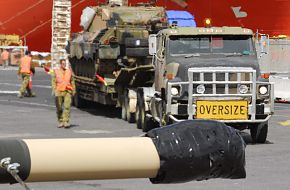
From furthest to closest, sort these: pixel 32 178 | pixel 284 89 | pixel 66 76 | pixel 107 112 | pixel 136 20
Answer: pixel 284 89 → pixel 107 112 → pixel 136 20 → pixel 66 76 → pixel 32 178

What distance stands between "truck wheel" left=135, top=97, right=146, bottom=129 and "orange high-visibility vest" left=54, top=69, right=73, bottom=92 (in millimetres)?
1556

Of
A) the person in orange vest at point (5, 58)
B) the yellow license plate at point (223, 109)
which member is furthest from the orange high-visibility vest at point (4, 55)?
the yellow license plate at point (223, 109)

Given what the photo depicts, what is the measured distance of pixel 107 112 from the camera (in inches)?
1006

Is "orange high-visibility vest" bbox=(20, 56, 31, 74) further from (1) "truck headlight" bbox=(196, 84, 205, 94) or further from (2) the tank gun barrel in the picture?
(2) the tank gun barrel

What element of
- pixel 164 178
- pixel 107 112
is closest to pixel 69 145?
pixel 164 178

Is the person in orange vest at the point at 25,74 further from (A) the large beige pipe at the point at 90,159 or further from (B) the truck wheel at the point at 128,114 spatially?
(A) the large beige pipe at the point at 90,159

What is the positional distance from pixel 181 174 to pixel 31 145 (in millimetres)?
875

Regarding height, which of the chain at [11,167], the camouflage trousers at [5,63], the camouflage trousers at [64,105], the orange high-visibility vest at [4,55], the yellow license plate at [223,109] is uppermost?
the chain at [11,167]

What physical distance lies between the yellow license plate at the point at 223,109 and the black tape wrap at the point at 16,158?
1167 cm

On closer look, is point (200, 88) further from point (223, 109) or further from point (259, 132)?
point (259, 132)

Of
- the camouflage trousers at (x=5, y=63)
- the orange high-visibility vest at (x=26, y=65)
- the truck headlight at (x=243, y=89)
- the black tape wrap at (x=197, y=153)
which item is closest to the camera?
the black tape wrap at (x=197, y=153)

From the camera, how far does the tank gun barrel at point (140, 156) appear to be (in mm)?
5177

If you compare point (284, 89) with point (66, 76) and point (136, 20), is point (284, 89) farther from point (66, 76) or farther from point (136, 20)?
point (66, 76)

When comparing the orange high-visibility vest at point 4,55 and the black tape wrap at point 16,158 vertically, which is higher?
the black tape wrap at point 16,158
